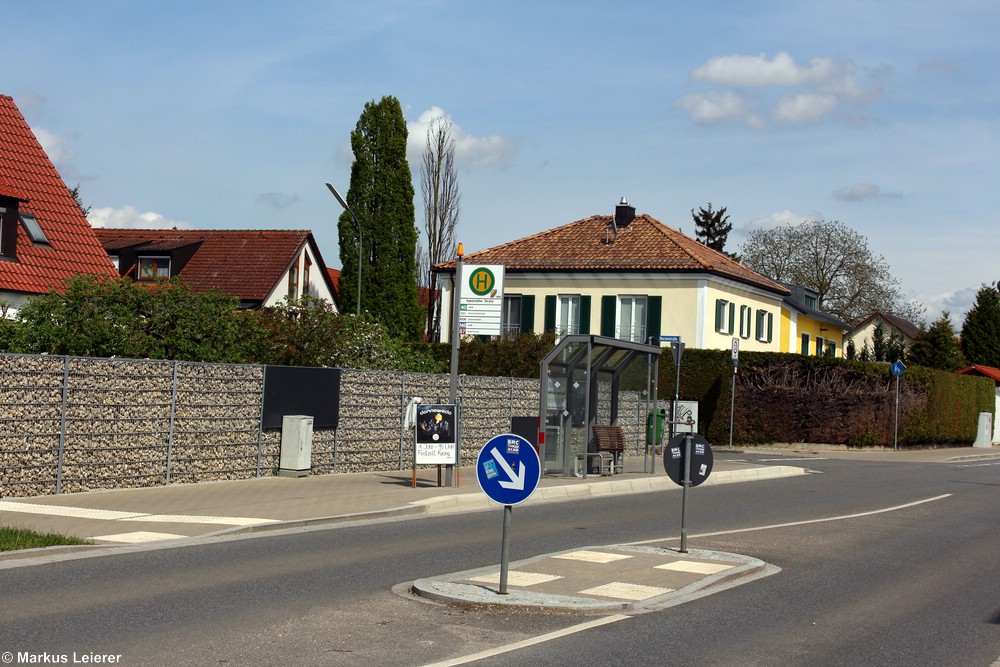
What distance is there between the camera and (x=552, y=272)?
1971 inches

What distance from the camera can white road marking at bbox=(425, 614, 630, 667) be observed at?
765 cm

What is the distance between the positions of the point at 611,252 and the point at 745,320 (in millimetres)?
7051

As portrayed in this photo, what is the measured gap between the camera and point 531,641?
840 centimetres

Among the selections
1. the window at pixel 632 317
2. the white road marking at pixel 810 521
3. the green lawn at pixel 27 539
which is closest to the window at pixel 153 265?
the window at pixel 632 317

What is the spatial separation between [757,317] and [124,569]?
46.1 m

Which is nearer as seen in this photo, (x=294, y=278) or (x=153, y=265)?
(x=153, y=265)

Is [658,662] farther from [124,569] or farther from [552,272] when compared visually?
[552,272]

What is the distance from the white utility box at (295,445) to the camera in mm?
20828

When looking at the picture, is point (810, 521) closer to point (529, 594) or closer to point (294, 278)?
point (529, 594)

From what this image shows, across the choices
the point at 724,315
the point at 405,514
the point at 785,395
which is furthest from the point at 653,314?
the point at 405,514

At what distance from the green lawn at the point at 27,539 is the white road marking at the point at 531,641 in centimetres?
559

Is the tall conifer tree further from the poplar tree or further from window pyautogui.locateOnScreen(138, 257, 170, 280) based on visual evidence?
window pyautogui.locateOnScreen(138, 257, 170, 280)

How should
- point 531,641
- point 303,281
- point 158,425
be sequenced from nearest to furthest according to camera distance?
point 531,641 < point 158,425 < point 303,281

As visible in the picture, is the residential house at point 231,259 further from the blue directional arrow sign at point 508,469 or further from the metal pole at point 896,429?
the blue directional arrow sign at point 508,469
